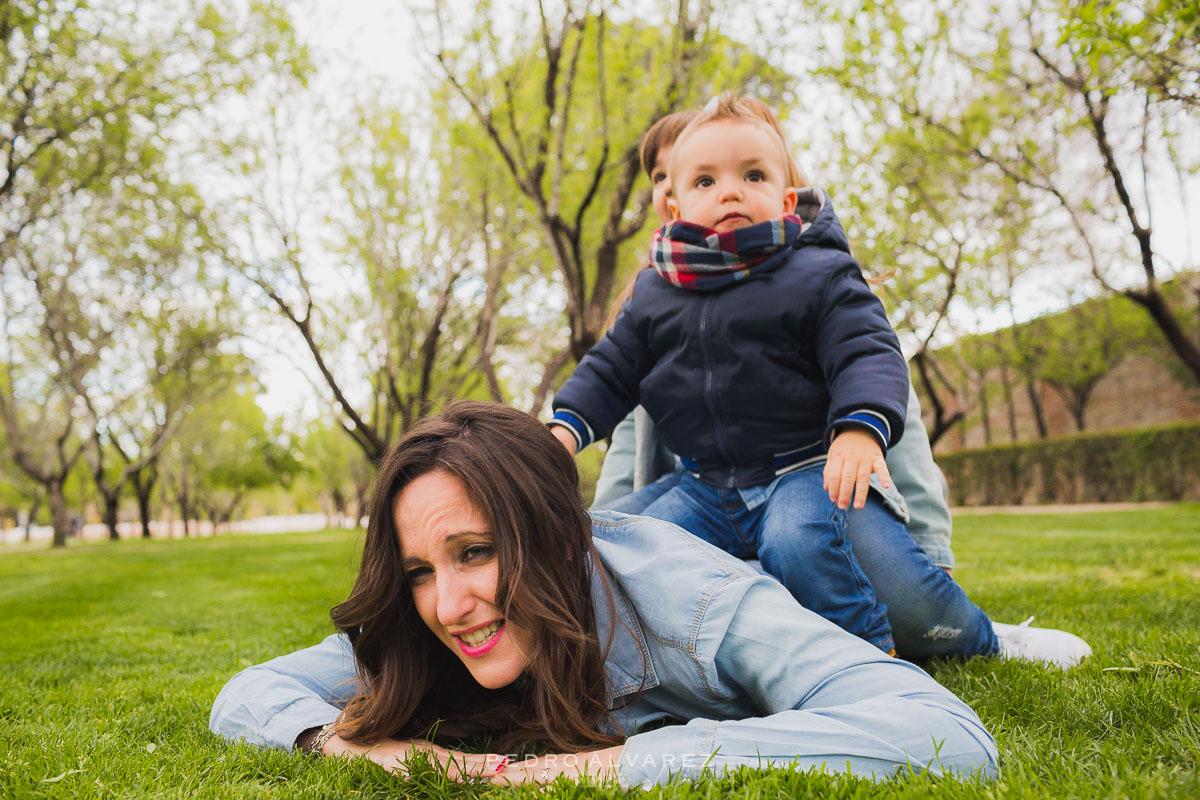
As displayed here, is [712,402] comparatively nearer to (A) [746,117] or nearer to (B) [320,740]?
(A) [746,117]

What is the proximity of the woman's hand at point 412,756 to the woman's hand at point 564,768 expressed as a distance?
43mm

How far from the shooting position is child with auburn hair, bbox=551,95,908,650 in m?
2.53

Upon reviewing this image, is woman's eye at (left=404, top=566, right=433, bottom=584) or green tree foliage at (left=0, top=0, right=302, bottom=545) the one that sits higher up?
green tree foliage at (left=0, top=0, right=302, bottom=545)

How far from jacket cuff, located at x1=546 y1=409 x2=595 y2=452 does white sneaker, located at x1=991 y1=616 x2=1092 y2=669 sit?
1.71 meters

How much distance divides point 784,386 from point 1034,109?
11090mm

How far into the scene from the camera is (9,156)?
418 inches

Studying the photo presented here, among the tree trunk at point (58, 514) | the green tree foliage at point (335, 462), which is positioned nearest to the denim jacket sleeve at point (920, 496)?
the tree trunk at point (58, 514)

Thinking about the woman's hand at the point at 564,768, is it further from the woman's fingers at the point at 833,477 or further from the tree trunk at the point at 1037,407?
the tree trunk at the point at 1037,407

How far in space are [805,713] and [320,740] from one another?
1260 mm

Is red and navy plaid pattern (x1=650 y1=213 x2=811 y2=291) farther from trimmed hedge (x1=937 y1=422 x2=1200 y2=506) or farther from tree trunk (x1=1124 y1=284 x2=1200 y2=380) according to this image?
trimmed hedge (x1=937 y1=422 x2=1200 y2=506)

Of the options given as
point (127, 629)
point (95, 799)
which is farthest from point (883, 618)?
point (127, 629)

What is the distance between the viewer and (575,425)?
297cm

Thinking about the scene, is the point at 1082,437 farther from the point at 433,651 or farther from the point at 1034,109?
the point at 433,651

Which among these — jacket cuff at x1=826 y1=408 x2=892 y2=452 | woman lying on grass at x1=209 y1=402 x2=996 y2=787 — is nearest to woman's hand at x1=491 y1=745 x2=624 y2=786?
woman lying on grass at x1=209 y1=402 x2=996 y2=787
